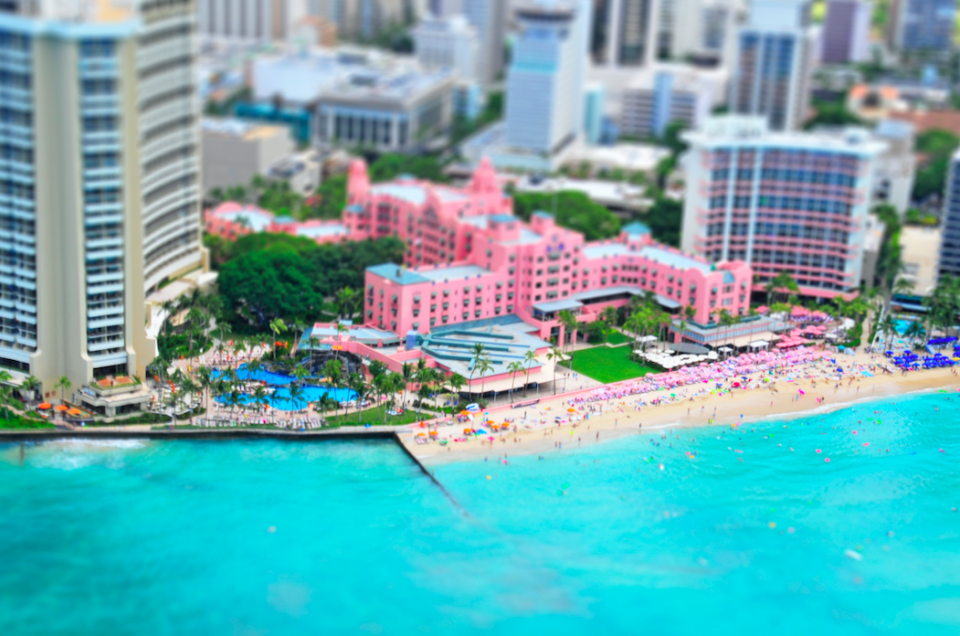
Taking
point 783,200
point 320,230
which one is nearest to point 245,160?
point 320,230

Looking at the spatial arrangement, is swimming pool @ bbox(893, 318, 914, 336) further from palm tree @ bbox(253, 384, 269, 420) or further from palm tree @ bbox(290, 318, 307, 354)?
palm tree @ bbox(253, 384, 269, 420)

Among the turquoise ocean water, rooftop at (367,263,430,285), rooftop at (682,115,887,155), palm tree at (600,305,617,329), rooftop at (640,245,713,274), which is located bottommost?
the turquoise ocean water

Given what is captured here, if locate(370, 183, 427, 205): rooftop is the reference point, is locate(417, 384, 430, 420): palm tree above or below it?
below

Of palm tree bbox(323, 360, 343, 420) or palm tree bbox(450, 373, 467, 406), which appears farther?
palm tree bbox(450, 373, 467, 406)

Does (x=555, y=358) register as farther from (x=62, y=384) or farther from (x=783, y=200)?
(x=62, y=384)

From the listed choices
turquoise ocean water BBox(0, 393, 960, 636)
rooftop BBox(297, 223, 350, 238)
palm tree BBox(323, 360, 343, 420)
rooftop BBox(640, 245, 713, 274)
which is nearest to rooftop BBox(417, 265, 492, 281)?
palm tree BBox(323, 360, 343, 420)

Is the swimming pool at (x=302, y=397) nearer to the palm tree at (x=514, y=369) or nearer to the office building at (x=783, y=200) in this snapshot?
the palm tree at (x=514, y=369)

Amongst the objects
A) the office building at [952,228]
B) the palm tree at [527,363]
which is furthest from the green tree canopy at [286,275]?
the office building at [952,228]
